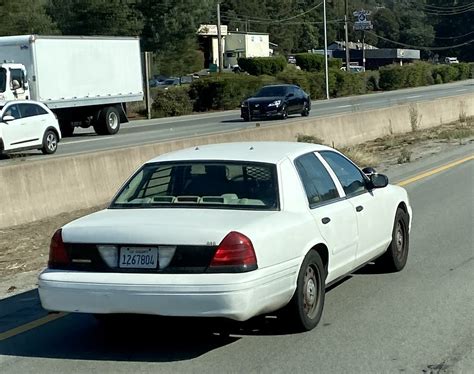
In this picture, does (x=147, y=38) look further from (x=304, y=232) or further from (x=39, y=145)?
(x=304, y=232)

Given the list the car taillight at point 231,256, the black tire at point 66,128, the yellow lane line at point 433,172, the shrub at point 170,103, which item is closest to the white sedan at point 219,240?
the car taillight at point 231,256

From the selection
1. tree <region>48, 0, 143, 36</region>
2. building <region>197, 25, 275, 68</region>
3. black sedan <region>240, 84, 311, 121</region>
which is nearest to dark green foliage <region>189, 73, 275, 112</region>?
tree <region>48, 0, 143, 36</region>

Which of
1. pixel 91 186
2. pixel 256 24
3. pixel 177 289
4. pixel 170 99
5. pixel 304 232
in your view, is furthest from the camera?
pixel 256 24

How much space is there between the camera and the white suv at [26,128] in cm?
2439

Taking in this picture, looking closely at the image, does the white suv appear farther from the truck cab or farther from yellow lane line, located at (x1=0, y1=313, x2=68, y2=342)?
yellow lane line, located at (x1=0, y1=313, x2=68, y2=342)

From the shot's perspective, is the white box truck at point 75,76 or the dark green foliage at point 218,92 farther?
the dark green foliage at point 218,92

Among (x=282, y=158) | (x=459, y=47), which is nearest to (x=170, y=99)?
(x=282, y=158)

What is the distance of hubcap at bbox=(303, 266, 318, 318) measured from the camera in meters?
6.66

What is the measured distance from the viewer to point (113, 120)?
114ft

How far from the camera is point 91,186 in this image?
1407 centimetres

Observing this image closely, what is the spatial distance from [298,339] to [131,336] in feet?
4.41

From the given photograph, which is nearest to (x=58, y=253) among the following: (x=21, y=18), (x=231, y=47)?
(x=21, y=18)

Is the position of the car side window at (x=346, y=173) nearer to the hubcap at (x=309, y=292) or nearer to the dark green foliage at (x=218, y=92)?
the hubcap at (x=309, y=292)

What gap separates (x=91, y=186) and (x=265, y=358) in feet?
27.7
